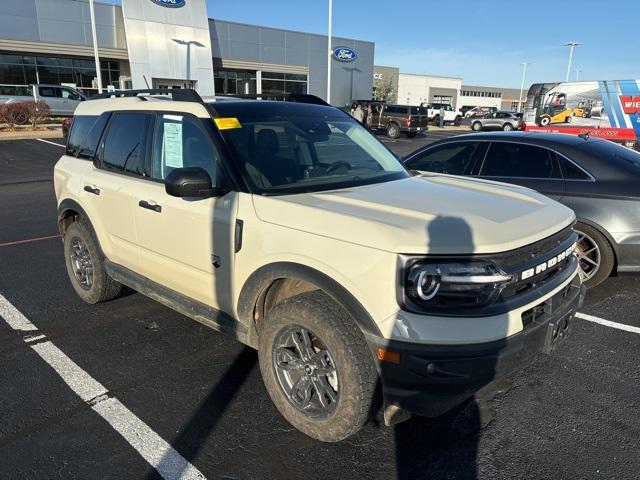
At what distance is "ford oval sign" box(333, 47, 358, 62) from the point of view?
135ft

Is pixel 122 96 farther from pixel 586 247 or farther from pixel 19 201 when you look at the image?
pixel 19 201

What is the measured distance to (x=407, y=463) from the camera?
8.68 feet

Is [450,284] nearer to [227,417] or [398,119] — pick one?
[227,417]

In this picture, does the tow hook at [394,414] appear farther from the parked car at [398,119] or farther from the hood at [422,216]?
the parked car at [398,119]

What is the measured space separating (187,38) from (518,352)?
34.2m

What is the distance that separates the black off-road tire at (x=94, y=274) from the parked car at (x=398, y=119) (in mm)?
26462

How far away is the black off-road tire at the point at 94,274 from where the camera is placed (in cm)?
450

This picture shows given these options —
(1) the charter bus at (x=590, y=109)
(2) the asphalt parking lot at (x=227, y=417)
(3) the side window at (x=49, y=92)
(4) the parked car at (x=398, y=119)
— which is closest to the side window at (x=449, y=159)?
(2) the asphalt parking lot at (x=227, y=417)

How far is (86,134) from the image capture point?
471 cm

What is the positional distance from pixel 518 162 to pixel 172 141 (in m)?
3.74

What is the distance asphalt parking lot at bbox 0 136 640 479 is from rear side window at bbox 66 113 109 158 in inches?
60.0

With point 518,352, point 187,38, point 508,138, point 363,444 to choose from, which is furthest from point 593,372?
point 187,38

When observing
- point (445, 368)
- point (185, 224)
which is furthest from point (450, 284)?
point (185, 224)

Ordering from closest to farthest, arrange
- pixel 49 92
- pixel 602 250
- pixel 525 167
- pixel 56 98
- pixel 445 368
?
pixel 445 368
pixel 602 250
pixel 525 167
pixel 49 92
pixel 56 98
